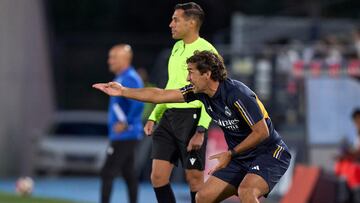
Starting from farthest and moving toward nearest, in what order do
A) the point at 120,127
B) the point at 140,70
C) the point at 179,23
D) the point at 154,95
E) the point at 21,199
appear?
the point at 140,70 → the point at 21,199 → the point at 120,127 → the point at 179,23 → the point at 154,95

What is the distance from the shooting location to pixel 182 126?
11.9 meters

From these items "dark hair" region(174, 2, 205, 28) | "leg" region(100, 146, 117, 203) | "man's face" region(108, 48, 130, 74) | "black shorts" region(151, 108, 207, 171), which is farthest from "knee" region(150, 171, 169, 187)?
"man's face" region(108, 48, 130, 74)

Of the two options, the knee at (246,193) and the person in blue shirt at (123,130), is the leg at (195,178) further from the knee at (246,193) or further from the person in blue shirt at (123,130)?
the person in blue shirt at (123,130)

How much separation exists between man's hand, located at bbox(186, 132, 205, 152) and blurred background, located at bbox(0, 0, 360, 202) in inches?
289

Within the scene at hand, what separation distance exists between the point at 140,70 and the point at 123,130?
10.5 metres

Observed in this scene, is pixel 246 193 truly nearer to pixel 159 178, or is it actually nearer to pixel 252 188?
pixel 252 188

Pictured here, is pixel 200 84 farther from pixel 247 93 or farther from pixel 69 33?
pixel 69 33

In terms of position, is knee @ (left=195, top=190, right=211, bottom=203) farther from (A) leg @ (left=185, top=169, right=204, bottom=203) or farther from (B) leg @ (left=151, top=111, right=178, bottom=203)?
(B) leg @ (left=151, top=111, right=178, bottom=203)

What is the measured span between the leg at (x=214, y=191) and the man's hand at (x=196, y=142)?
36.7 inches

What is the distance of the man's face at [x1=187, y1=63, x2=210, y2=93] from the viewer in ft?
34.3

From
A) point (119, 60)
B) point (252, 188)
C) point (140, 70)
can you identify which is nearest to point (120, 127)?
point (119, 60)

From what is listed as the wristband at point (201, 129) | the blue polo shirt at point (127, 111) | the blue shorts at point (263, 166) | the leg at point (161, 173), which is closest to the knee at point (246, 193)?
the blue shorts at point (263, 166)

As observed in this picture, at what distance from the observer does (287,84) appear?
21.2 m

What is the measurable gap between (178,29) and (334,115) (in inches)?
353
